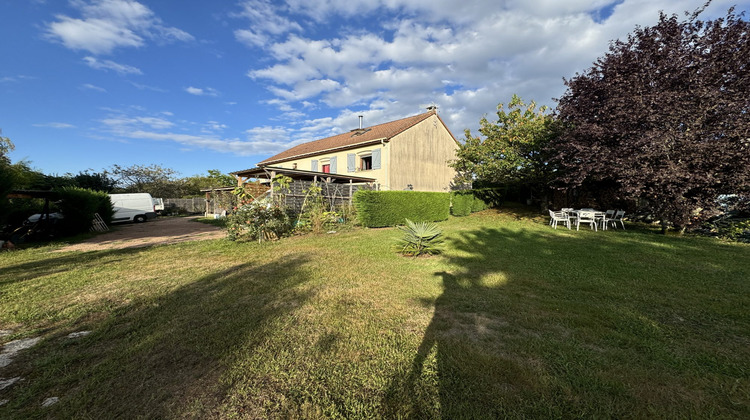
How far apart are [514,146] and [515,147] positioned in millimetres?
137

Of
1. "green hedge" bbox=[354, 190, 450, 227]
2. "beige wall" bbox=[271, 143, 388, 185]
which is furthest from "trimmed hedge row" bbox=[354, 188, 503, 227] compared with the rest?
"beige wall" bbox=[271, 143, 388, 185]

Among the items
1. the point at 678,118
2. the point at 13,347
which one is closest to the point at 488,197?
the point at 678,118

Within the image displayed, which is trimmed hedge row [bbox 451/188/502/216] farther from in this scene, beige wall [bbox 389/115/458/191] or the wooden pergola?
the wooden pergola

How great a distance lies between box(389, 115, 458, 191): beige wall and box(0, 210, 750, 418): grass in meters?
12.0

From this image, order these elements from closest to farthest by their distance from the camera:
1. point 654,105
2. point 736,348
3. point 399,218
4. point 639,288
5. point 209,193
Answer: point 736,348, point 639,288, point 654,105, point 399,218, point 209,193

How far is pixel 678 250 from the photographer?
6.32 m

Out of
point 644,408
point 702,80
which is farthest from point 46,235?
point 702,80

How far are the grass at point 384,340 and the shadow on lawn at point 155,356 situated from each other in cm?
Answer: 2

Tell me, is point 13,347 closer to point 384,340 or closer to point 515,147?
point 384,340

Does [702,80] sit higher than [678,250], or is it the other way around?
[702,80]

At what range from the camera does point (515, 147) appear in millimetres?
14250

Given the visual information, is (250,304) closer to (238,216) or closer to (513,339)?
(513,339)

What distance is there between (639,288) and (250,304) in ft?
18.8

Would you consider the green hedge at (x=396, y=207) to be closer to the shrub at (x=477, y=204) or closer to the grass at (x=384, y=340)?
the shrub at (x=477, y=204)
